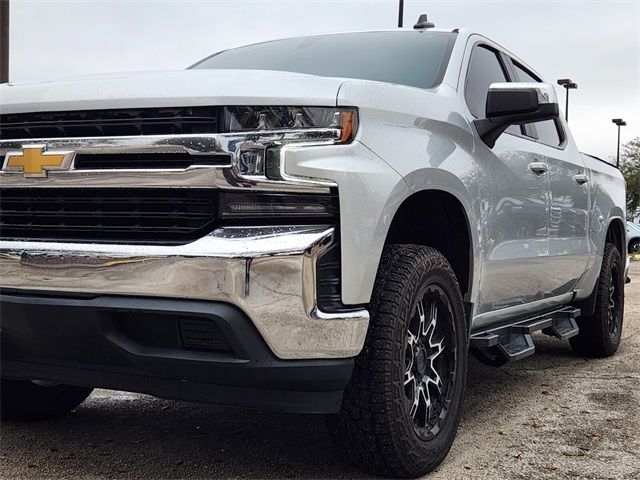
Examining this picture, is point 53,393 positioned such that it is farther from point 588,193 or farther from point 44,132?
point 588,193

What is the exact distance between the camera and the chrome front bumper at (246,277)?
2469 millimetres

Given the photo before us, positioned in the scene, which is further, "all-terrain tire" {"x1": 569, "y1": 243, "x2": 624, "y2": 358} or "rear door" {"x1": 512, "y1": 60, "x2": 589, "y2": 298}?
"all-terrain tire" {"x1": 569, "y1": 243, "x2": 624, "y2": 358}

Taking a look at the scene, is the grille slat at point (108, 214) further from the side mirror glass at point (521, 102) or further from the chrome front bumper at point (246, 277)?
the side mirror glass at point (521, 102)

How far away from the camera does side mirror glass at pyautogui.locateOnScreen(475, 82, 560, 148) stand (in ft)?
11.6

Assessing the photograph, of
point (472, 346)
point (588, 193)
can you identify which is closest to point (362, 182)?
point (472, 346)

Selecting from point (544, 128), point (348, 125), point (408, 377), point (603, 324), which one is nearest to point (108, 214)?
point (348, 125)

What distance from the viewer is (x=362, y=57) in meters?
3.97

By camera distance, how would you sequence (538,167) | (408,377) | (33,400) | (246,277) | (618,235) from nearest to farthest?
(246,277) → (408,377) → (33,400) → (538,167) → (618,235)

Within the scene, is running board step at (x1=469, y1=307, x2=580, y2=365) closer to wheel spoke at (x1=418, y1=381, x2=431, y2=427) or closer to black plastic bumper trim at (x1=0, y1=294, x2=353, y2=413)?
wheel spoke at (x1=418, y1=381, x2=431, y2=427)

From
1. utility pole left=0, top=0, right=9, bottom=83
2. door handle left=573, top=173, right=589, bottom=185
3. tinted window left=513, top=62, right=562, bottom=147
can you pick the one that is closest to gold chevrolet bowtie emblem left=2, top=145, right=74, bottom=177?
tinted window left=513, top=62, right=562, bottom=147

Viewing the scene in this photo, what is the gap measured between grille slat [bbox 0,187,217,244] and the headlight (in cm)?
24

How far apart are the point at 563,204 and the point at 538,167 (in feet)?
1.72

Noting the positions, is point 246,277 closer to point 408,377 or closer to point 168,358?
point 168,358

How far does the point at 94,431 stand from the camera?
12.1 ft
